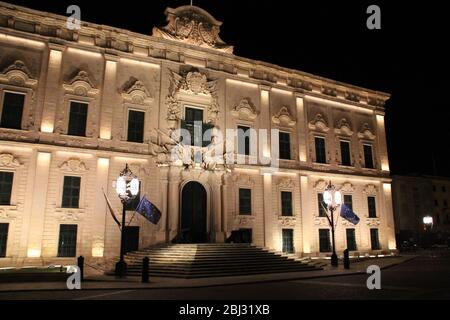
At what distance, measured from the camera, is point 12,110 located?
19.2 m

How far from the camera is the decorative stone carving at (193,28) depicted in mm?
23688

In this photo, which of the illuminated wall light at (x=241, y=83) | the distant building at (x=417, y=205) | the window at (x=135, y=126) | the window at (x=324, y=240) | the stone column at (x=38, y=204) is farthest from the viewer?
the distant building at (x=417, y=205)

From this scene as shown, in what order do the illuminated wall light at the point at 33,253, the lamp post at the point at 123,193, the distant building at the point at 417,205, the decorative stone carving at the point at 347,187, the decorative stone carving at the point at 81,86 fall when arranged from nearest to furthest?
the lamp post at the point at 123,193 < the illuminated wall light at the point at 33,253 < the decorative stone carving at the point at 81,86 < the decorative stone carving at the point at 347,187 < the distant building at the point at 417,205

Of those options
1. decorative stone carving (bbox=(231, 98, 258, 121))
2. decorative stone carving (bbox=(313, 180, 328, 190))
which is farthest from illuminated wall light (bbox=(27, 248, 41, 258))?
decorative stone carving (bbox=(313, 180, 328, 190))

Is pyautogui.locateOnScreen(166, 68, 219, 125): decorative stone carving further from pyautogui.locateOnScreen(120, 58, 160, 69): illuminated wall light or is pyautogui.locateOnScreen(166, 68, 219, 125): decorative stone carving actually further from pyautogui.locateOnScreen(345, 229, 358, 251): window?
pyautogui.locateOnScreen(345, 229, 358, 251): window

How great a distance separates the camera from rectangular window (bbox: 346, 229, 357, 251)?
2714 centimetres

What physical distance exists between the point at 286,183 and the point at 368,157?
9.20 meters

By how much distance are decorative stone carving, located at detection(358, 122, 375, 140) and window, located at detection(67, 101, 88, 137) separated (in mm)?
20950

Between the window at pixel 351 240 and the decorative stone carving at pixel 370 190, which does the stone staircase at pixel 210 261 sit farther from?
the decorative stone carving at pixel 370 190

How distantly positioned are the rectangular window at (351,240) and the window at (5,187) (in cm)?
2195

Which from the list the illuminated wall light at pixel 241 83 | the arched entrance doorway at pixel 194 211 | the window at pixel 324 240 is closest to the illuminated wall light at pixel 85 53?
the illuminated wall light at pixel 241 83

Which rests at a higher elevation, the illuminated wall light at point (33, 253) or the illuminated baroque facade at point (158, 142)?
the illuminated baroque facade at point (158, 142)
